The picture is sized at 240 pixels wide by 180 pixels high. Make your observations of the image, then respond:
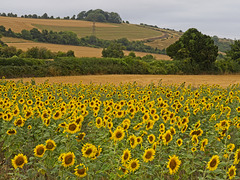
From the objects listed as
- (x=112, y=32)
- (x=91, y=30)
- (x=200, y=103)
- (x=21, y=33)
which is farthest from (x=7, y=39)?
(x=200, y=103)

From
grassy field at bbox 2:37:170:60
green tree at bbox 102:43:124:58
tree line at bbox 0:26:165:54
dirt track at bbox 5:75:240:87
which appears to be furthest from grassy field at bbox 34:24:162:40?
dirt track at bbox 5:75:240:87

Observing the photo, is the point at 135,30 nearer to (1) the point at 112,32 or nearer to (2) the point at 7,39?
(1) the point at 112,32

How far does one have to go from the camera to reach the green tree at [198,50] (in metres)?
38.7

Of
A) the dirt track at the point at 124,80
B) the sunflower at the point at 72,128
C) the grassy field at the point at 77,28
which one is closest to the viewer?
the sunflower at the point at 72,128

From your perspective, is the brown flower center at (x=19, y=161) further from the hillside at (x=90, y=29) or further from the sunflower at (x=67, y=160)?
the hillside at (x=90, y=29)

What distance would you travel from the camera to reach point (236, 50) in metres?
47.0

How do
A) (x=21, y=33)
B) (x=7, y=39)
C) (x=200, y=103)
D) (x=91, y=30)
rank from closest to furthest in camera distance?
(x=200, y=103) → (x=7, y=39) → (x=21, y=33) → (x=91, y=30)

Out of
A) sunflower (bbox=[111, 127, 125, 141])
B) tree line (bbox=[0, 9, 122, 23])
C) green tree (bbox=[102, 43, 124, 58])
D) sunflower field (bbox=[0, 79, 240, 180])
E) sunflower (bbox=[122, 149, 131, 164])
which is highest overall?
tree line (bbox=[0, 9, 122, 23])

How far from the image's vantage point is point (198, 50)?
39250 mm

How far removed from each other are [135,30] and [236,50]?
61.4 meters

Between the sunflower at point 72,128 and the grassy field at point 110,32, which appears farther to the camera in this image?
the grassy field at point 110,32

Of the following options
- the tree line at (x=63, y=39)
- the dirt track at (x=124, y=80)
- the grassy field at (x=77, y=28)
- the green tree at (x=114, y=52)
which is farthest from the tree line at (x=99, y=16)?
the dirt track at (x=124, y=80)

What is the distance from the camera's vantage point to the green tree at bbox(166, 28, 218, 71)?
38656mm

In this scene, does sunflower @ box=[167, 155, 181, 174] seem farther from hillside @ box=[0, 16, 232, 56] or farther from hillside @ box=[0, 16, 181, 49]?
hillside @ box=[0, 16, 181, 49]
